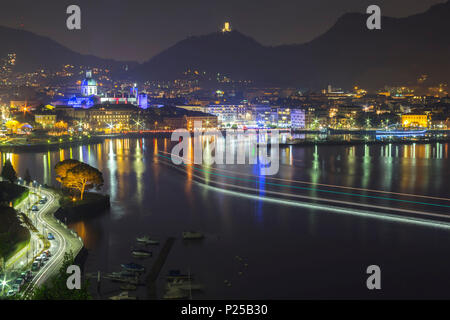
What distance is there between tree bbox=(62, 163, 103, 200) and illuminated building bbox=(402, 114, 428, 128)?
2363 centimetres

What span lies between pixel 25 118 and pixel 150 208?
18.5 meters

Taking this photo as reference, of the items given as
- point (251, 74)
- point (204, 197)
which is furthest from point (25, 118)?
point (251, 74)

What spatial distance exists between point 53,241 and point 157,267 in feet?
3.51

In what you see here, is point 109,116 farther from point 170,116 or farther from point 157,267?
point 157,267

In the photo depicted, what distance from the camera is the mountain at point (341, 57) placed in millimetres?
61188

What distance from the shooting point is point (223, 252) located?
5266 mm

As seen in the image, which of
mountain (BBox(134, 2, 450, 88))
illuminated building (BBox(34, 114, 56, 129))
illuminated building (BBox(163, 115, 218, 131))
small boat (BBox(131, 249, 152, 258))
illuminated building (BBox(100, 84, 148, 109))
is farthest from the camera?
mountain (BBox(134, 2, 450, 88))

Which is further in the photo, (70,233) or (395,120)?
(395,120)

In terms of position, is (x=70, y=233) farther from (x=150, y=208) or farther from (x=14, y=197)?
(x=150, y=208)

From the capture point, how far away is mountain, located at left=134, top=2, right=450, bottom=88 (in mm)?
61188

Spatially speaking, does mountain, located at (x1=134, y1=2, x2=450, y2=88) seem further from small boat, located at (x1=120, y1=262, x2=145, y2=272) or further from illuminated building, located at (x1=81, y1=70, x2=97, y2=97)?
small boat, located at (x1=120, y1=262, x2=145, y2=272)

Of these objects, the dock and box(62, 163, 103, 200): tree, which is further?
box(62, 163, 103, 200): tree

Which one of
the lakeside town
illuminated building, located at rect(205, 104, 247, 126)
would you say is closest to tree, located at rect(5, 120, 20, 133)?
the lakeside town
